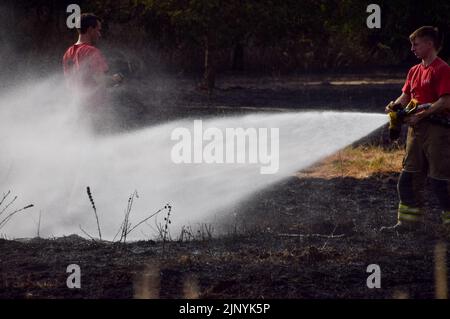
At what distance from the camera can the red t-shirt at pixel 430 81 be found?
636cm

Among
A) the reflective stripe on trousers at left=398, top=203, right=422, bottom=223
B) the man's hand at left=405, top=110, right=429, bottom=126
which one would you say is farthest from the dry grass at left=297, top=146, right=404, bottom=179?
the man's hand at left=405, top=110, right=429, bottom=126

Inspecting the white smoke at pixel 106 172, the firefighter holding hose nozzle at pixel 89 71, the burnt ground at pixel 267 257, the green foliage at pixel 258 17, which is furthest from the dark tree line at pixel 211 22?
the firefighter holding hose nozzle at pixel 89 71

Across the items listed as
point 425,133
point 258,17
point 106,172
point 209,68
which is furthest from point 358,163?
point 209,68

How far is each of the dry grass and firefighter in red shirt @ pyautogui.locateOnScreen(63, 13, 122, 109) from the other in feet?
10.9

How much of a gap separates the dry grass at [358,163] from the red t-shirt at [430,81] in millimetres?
3049

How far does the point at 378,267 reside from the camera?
5.34 m

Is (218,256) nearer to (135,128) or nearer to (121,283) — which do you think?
(121,283)

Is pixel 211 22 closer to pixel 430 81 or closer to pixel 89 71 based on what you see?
pixel 89 71

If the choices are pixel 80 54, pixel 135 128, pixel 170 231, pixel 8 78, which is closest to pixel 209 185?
pixel 170 231

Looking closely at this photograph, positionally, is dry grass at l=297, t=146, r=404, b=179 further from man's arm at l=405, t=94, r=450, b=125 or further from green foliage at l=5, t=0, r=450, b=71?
green foliage at l=5, t=0, r=450, b=71

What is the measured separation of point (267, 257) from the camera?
19.1 feet

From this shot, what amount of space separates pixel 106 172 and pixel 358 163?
3.01m

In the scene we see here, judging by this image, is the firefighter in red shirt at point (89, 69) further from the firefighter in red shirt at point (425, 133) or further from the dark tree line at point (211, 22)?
the dark tree line at point (211, 22)

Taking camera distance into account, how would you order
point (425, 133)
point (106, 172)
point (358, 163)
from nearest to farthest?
point (425, 133) < point (106, 172) < point (358, 163)
